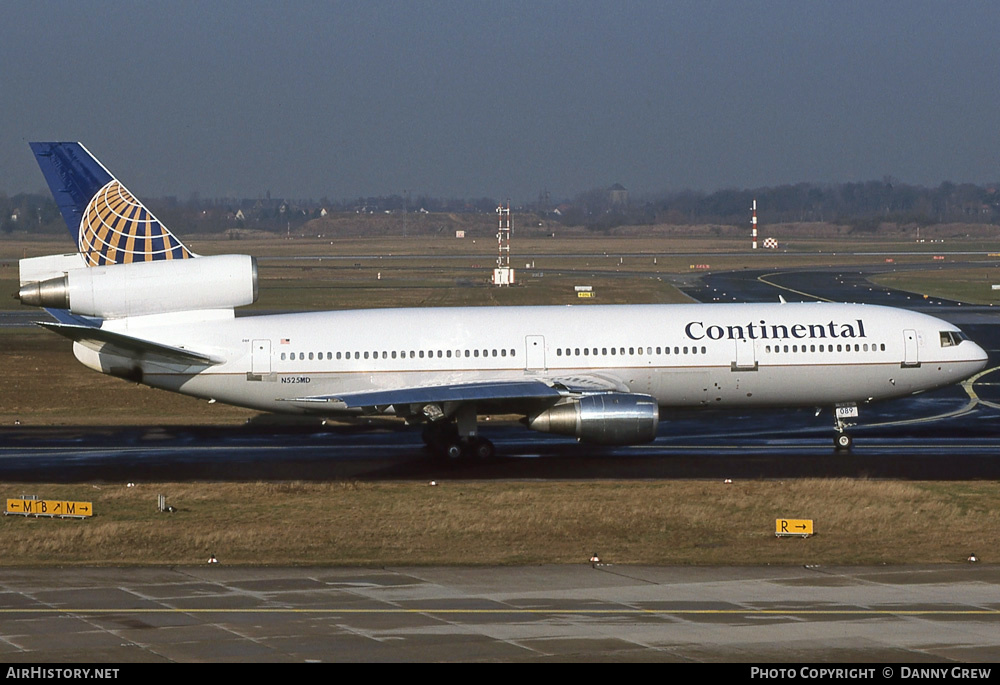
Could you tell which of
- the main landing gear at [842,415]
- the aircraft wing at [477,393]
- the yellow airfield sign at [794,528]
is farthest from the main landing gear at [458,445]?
the yellow airfield sign at [794,528]

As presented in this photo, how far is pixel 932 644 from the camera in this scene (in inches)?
764

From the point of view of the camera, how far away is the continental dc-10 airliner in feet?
125

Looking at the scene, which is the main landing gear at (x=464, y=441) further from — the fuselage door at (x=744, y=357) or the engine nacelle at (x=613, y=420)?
the fuselage door at (x=744, y=357)

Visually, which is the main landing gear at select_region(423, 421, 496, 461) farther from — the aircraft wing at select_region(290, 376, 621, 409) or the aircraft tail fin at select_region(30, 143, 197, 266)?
the aircraft tail fin at select_region(30, 143, 197, 266)

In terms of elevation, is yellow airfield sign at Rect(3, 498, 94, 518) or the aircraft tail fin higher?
the aircraft tail fin

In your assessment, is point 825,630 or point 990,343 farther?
point 990,343

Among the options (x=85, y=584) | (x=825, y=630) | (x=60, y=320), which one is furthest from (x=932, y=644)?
(x=60, y=320)

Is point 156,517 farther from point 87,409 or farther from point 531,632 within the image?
point 87,409

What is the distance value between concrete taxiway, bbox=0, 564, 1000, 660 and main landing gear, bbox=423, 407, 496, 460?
12457 millimetres

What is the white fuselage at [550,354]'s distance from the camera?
38625 millimetres

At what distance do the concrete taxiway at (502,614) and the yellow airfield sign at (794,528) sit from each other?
9.58 ft
